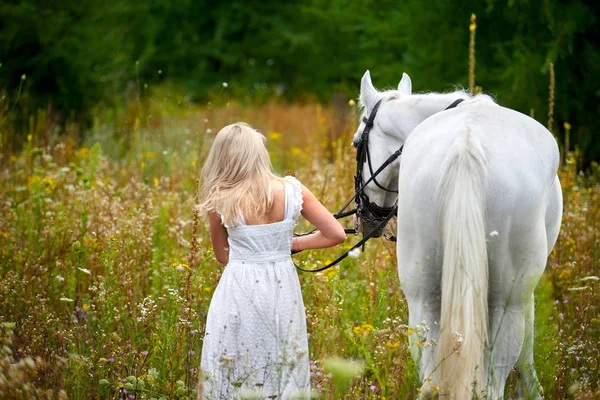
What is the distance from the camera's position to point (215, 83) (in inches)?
835

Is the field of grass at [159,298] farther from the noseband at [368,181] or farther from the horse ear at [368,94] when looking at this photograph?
the horse ear at [368,94]

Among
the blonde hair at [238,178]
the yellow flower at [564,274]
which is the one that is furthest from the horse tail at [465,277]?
the yellow flower at [564,274]

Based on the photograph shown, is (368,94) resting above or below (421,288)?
above

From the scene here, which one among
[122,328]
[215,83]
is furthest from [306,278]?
[215,83]

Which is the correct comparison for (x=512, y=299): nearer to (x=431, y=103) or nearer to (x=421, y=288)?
(x=421, y=288)

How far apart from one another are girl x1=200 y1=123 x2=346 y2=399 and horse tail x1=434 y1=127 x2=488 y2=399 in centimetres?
69

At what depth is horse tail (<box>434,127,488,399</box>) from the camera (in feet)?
9.32

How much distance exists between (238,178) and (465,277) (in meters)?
1.10

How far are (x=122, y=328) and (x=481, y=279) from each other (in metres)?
2.11

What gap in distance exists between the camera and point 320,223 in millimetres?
3389

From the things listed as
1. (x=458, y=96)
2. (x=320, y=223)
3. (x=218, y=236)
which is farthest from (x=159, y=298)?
(x=458, y=96)

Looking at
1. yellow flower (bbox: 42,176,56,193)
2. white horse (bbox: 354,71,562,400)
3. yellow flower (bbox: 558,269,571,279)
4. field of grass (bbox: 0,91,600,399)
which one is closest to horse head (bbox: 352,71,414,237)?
field of grass (bbox: 0,91,600,399)

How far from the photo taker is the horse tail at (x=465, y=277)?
284cm

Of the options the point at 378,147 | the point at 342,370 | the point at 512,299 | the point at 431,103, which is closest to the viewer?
the point at 342,370
